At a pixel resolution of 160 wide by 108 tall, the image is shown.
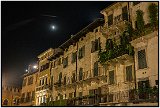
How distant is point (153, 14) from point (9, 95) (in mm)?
48455

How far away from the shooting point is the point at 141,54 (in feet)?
75.3

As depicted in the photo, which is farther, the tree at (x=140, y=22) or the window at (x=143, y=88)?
the tree at (x=140, y=22)

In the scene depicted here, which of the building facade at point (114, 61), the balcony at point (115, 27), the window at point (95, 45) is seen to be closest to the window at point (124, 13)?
the building facade at point (114, 61)

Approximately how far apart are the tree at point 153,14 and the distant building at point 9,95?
152 ft

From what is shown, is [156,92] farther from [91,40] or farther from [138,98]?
[91,40]

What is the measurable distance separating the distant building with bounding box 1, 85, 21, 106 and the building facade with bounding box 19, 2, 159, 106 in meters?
26.5

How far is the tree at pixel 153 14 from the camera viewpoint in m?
22.3

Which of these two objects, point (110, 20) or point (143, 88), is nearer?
point (143, 88)

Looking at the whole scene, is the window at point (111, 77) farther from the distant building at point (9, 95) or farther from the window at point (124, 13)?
the distant building at point (9, 95)

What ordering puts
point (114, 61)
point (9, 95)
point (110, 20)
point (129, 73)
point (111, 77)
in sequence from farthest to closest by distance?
point (9, 95) → point (110, 20) → point (111, 77) → point (114, 61) → point (129, 73)

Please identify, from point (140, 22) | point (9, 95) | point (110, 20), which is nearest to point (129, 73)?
point (140, 22)

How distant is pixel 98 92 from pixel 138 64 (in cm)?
695

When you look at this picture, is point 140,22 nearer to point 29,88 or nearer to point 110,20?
point 110,20

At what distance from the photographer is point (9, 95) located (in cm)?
6216
